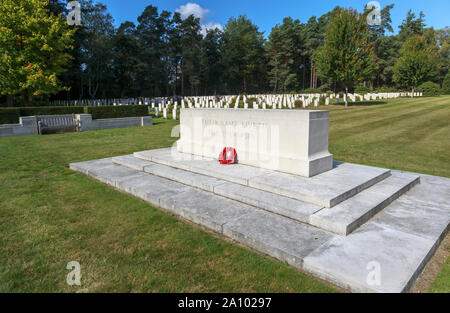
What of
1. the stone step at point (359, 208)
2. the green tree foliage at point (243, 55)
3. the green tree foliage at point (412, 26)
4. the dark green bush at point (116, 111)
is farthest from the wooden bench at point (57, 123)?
the green tree foliage at point (412, 26)

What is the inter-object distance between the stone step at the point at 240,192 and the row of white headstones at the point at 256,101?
49.6 feet

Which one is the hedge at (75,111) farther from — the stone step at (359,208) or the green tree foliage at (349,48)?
the green tree foliage at (349,48)

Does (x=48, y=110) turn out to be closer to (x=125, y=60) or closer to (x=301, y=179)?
(x=301, y=179)

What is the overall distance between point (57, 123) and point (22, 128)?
1.74 meters

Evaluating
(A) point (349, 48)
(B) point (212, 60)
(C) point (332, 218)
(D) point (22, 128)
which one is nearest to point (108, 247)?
(C) point (332, 218)

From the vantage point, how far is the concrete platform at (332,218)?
3219 mm

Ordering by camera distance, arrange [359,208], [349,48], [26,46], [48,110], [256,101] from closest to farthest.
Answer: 1. [359,208]
2. [48,110]
3. [26,46]
4. [349,48]
5. [256,101]

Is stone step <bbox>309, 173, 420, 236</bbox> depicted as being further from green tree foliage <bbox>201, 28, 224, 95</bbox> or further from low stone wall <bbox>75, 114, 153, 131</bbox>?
green tree foliage <bbox>201, 28, 224, 95</bbox>

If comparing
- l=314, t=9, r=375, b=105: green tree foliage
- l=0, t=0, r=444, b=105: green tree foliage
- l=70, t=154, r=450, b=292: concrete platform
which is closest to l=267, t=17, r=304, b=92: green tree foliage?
l=0, t=0, r=444, b=105: green tree foliage

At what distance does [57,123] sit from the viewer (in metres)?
15.9

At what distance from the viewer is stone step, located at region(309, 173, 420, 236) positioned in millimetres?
4059

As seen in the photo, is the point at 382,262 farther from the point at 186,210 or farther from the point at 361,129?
the point at 361,129

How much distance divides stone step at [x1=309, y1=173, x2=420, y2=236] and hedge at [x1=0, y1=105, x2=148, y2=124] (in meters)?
16.6
